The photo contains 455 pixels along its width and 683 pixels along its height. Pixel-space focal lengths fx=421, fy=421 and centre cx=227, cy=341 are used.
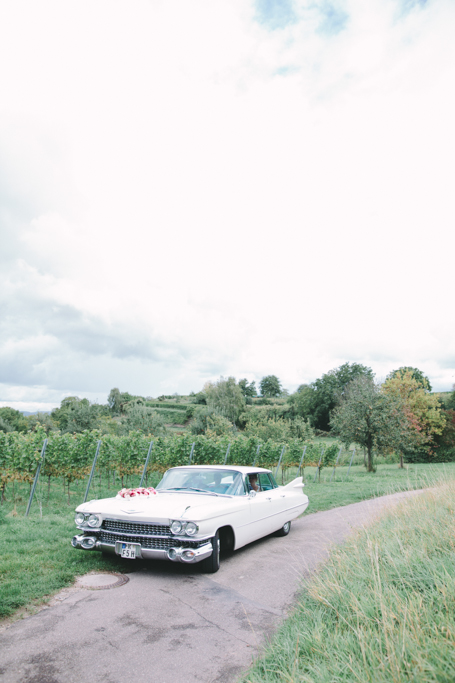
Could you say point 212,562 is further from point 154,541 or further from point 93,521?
point 93,521

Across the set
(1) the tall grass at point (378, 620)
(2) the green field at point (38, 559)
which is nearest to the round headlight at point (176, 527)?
(2) the green field at point (38, 559)

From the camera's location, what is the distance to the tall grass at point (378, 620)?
246 cm

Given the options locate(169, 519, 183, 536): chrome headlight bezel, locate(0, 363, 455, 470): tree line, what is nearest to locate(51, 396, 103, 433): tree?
locate(0, 363, 455, 470): tree line

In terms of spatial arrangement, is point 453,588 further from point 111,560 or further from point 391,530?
point 111,560

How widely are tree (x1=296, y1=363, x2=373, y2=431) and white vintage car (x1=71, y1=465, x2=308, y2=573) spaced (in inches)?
2458

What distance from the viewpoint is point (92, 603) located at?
14.5 ft

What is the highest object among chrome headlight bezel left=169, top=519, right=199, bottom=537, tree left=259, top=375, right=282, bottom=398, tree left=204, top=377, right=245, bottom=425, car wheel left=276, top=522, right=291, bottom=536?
tree left=259, top=375, right=282, bottom=398

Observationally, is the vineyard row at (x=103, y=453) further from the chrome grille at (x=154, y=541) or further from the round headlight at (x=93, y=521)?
the chrome grille at (x=154, y=541)

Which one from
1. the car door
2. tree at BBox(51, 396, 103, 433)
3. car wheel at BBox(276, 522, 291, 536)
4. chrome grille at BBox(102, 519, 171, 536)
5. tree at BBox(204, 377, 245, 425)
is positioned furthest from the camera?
tree at BBox(204, 377, 245, 425)

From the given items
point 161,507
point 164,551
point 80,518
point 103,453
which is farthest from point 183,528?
point 103,453

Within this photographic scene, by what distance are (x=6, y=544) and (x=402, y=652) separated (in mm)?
6116

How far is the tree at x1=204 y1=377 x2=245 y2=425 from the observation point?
2215 inches

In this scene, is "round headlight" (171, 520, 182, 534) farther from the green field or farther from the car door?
the car door

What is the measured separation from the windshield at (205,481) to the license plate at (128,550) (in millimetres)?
1604
